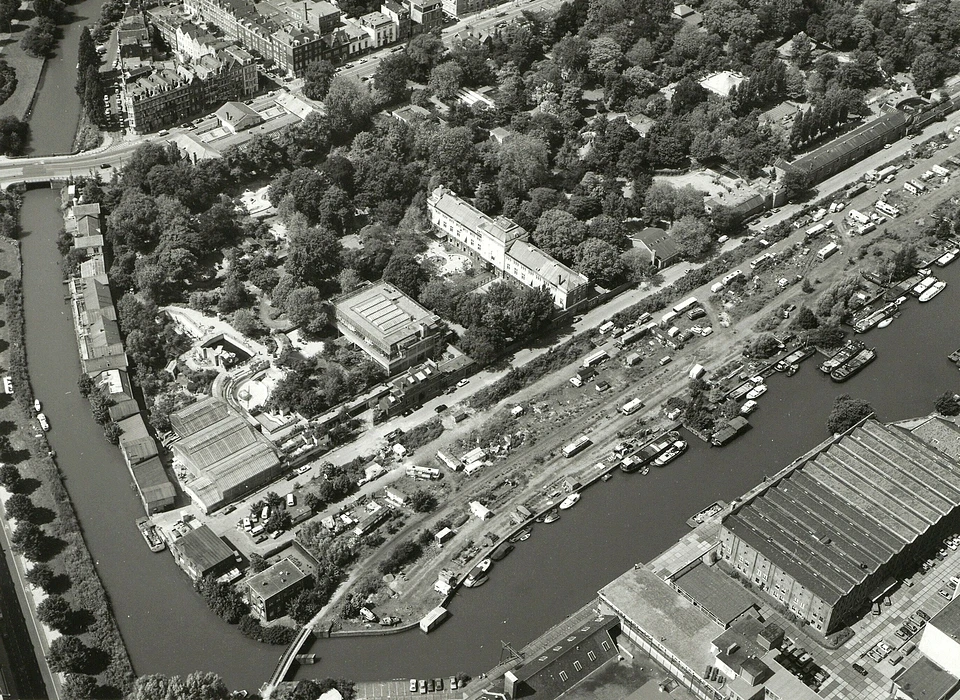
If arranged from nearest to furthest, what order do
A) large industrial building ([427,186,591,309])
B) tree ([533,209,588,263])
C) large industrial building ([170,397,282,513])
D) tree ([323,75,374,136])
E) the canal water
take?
the canal water → large industrial building ([170,397,282,513]) → large industrial building ([427,186,591,309]) → tree ([533,209,588,263]) → tree ([323,75,374,136])

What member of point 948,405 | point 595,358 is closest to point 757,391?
point 595,358

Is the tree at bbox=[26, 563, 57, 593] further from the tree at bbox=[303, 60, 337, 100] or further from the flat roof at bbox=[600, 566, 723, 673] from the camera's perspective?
the tree at bbox=[303, 60, 337, 100]

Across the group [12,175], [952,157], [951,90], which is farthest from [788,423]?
[12,175]

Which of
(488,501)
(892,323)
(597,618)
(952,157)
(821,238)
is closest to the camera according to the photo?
(597,618)

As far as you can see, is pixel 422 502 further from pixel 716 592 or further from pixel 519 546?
pixel 716 592

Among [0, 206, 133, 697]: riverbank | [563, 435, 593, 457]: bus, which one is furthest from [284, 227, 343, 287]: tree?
[563, 435, 593, 457]: bus

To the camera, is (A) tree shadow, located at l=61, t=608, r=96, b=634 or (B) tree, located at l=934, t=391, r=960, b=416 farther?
(B) tree, located at l=934, t=391, r=960, b=416

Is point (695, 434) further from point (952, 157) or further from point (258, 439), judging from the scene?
point (952, 157)
